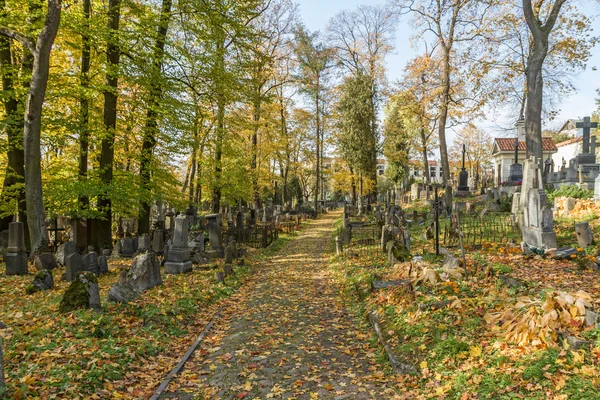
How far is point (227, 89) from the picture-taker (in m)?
14.0

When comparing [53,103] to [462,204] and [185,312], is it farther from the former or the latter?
[462,204]

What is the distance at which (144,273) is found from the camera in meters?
8.51

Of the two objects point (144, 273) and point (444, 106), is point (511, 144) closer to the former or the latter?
point (444, 106)

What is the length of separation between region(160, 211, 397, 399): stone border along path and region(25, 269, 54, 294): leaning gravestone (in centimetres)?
395

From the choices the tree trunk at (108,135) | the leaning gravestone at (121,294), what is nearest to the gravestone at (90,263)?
the tree trunk at (108,135)

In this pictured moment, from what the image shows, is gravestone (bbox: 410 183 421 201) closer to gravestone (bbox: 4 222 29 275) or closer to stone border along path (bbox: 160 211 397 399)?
stone border along path (bbox: 160 211 397 399)

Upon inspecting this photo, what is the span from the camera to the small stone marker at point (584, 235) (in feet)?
30.2

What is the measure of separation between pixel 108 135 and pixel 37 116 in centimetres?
249

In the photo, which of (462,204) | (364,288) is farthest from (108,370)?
(462,204)

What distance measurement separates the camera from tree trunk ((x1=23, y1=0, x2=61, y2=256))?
28.3 feet

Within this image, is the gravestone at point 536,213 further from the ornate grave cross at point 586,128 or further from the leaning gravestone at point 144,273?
the ornate grave cross at point 586,128

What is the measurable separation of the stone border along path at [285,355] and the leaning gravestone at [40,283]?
12.9 feet

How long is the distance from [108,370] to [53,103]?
10579mm

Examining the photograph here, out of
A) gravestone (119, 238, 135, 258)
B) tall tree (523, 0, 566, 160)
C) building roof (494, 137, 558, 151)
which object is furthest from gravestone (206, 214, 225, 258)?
building roof (494, 137, 558, 151)
